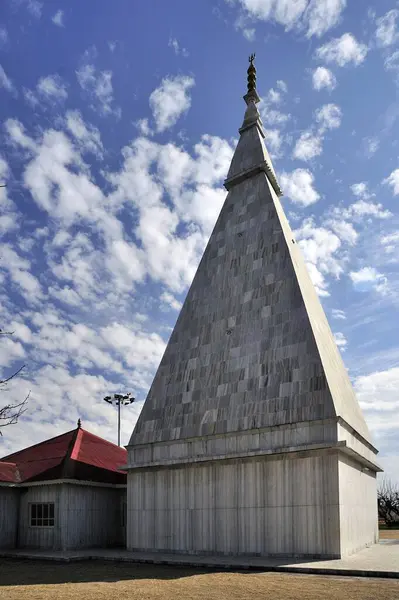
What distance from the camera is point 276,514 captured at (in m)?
18.2

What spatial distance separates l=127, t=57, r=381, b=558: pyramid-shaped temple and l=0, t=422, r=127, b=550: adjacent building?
295 cm

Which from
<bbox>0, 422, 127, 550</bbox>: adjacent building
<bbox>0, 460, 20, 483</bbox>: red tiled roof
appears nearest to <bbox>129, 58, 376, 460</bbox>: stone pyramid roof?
<bbox>0, 422, 127, 550</bbox>: adjacent building

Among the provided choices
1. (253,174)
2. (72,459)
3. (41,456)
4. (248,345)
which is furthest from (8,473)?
(253,174)

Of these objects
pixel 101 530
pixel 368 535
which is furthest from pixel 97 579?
pixel 368 535

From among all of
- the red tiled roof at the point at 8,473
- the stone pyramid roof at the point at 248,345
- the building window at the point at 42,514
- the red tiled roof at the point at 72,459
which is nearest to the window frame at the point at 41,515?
the building window at the point at 42,514

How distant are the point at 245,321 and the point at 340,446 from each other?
665 cm

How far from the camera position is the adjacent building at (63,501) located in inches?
911

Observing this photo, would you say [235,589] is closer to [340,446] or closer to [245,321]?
[340,446]

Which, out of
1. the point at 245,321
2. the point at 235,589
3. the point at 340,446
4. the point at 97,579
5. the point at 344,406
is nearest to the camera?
the point at 235,589

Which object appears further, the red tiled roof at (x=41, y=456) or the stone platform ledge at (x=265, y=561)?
the red tiled roof at (x=41, y=456)

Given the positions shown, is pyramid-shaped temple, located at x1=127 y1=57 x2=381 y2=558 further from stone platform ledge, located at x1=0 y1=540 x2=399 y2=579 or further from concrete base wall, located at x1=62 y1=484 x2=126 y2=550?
concrete base wall, located at x1=62 y1=484 x2=126 y2=550

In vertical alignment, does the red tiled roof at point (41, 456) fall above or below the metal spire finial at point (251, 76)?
below

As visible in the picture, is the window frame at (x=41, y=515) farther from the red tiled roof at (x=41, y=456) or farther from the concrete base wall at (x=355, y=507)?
the concrete base wall at (x=355, y=507)

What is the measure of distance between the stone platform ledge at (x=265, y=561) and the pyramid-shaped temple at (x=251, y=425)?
2.25 ft
